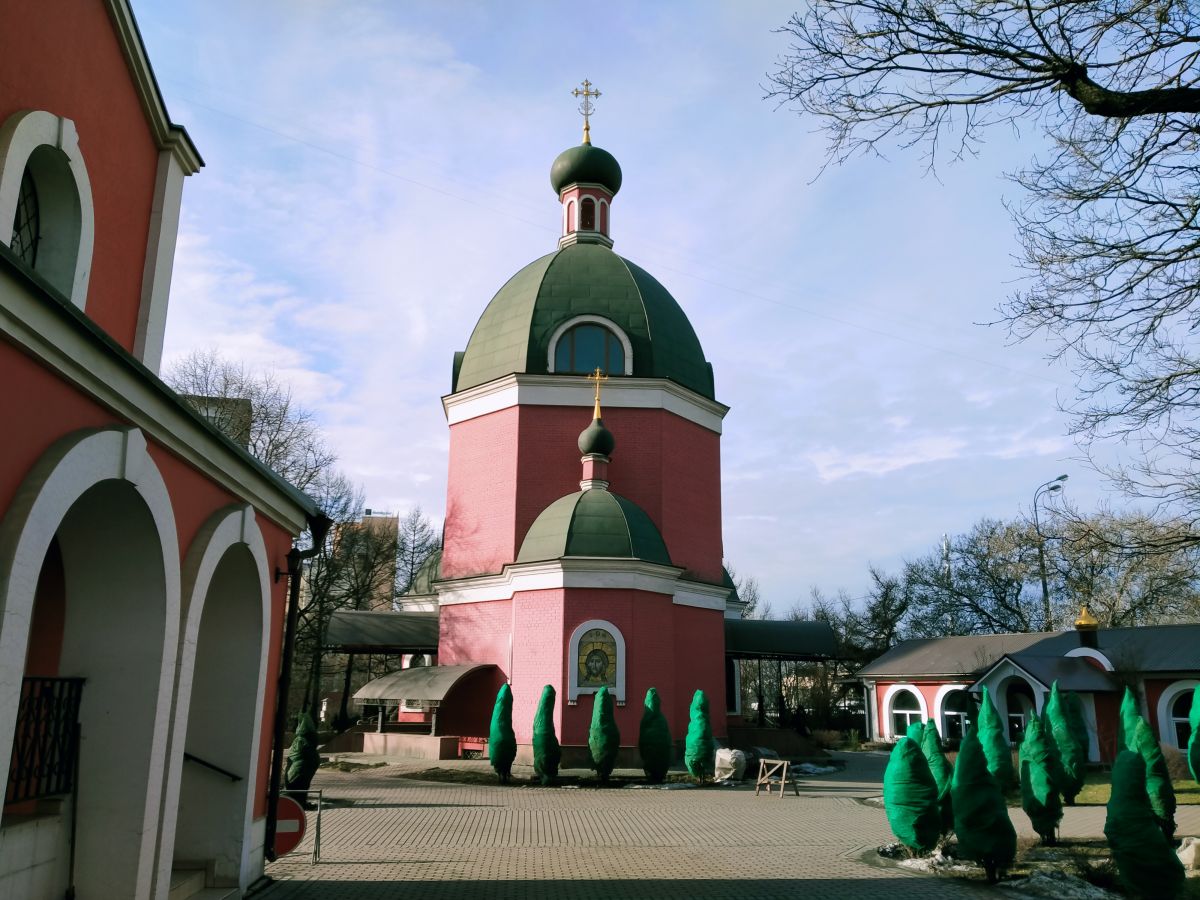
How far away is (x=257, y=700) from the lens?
274 inches

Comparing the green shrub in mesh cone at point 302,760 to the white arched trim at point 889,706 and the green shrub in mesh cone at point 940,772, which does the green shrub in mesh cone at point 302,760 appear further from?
the white arched trim at point 889,706

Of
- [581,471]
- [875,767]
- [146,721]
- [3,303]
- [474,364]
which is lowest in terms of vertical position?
[875,767]

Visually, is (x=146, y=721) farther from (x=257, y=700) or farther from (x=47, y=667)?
(x=257, y=700)

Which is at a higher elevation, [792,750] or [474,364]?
[474,364]

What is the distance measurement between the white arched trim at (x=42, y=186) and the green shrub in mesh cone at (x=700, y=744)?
12.3 m

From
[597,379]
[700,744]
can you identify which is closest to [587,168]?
[597,379]

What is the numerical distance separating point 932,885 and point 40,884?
7065 millimetres

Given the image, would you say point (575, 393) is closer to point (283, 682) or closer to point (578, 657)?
point (578, 657)

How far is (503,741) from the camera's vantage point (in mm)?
15836

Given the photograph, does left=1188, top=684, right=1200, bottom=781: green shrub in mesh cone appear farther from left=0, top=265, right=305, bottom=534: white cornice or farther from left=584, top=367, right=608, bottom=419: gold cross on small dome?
left=0, top=265, right=305, bottom=534: white cornice

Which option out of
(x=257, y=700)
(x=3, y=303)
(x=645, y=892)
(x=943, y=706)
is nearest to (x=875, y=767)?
(x=943, y=706)

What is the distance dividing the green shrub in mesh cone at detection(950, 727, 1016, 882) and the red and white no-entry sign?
19.1 ft

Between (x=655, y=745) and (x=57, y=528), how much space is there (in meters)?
12.6

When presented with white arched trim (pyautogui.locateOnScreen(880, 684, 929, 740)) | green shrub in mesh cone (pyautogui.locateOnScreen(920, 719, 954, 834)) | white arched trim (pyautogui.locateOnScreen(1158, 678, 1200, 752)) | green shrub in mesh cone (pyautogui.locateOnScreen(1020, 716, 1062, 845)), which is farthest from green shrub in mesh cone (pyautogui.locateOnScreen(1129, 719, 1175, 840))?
white arched trim (pyautogui.locateOnScreen(880, 684, 929, 740))
